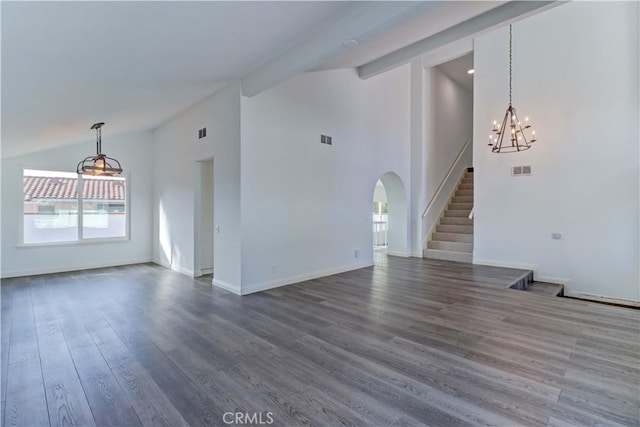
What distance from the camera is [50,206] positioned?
6168 mm

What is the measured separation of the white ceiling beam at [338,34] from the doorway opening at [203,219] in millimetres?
2509

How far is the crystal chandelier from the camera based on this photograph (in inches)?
243

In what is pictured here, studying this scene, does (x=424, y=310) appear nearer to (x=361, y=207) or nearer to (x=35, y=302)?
(x=361, y=207)

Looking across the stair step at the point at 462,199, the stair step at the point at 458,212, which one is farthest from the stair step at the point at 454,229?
the stair step at the point at 462,199

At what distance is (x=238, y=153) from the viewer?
4602 millimetres

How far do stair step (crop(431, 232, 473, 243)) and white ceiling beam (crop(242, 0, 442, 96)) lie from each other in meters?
6.25

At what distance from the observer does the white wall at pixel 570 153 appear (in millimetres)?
5227

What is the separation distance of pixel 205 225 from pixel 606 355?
20.1 feet

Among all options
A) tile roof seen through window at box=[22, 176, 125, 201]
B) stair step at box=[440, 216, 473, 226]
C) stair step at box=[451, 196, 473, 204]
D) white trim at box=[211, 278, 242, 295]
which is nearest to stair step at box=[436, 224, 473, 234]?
stair step at box=[440, 216, 473, 226]

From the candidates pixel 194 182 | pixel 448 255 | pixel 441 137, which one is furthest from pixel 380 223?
pixel 194 182

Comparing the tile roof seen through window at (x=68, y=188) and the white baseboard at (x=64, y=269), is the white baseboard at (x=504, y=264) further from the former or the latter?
the tile roof seen through window at (x=68, y=188)

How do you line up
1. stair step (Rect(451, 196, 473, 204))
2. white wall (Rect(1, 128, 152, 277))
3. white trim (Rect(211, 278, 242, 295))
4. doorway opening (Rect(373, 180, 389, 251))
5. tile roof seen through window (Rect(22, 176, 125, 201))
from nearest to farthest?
white trim (Rect(211, 278, 242, 295)) → white wall (Rect(1, 128, 152, 277)) → tile roof seen through window (Rect(22, 176, 125, 201)) → stair step (Rect(451, 196, 473, 204)) → doorway opening (Rect(373, 180, 389, 251))

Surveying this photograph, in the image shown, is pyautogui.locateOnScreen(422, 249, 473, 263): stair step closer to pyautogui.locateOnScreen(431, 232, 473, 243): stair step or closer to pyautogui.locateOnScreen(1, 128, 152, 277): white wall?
pyautogui.locateOnScreen(431, 232, 473, 243): stair step

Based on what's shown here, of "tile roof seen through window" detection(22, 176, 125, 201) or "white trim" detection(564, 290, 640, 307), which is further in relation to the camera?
"tile roof seen through window" detection(22, 176, 125, 201)
